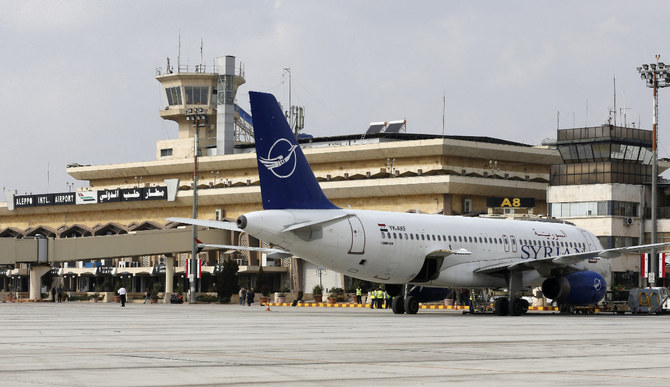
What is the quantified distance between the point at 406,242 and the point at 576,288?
9.29 metres

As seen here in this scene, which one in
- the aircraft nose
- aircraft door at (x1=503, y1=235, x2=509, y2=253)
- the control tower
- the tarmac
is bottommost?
the tarmac

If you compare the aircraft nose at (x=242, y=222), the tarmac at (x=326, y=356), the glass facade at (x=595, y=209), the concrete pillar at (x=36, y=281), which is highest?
the glass facade at (x=595, y=209)

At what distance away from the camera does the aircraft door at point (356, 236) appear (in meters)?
Answer: 40.5

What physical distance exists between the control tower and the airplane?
266 feet

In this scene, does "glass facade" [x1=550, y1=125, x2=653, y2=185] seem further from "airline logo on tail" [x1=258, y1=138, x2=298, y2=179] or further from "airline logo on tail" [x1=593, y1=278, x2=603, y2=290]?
"airline logo on tail" [x1=258, y1=138, x2=298, y2=179]

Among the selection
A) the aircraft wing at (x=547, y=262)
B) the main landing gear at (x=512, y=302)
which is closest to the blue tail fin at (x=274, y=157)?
the aircraft wing at (x=547, y=262)

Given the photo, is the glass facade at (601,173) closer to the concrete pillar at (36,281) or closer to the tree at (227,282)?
the tree at (227,282)

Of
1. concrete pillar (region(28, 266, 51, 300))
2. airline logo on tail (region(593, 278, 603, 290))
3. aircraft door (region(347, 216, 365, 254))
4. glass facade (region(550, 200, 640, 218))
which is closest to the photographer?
aircraft door (region(347, 216, 365, 254))

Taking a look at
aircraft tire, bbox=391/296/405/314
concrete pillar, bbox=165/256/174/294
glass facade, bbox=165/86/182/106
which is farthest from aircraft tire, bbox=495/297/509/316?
glass facade, bbox=165/86/182/106

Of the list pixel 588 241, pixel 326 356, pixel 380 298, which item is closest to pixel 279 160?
pixel 326 356

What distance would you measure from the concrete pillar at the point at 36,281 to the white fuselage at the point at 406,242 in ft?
192

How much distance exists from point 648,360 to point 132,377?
389 inches

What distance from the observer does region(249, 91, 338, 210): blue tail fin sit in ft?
129

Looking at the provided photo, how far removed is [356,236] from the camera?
4059cm
